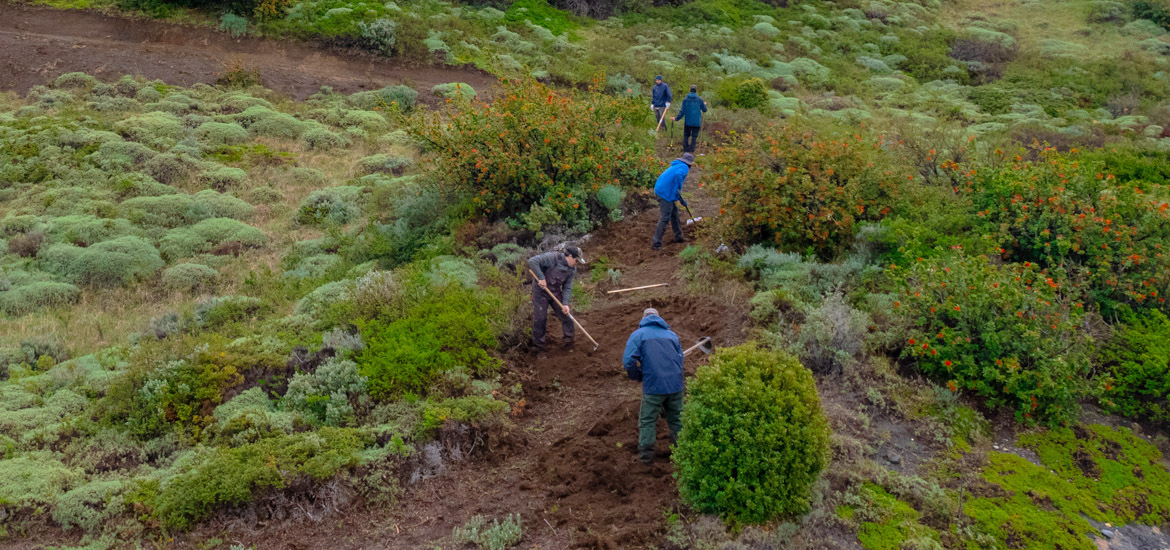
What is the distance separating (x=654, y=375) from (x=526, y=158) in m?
7.12

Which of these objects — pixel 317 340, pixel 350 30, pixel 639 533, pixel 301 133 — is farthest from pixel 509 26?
pixel 639 533

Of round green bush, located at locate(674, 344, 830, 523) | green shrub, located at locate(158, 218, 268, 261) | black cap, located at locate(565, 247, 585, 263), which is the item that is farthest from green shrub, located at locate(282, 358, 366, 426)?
green shrub, located at locate(158, 218, 268, 261)

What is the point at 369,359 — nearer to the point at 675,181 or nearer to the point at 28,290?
the point at 675,181

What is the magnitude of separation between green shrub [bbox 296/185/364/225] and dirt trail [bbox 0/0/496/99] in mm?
7658

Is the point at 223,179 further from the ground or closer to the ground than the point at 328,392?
closer to the ground

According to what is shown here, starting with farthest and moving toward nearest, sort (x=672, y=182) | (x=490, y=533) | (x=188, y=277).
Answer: (x=188, y=277)
(x=672, y=182)
(x=490, y=533)

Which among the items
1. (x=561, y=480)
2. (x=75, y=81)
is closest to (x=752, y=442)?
(x=561, y=480)

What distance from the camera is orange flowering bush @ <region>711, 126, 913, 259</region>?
35.1 ft

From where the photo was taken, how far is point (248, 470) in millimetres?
6844

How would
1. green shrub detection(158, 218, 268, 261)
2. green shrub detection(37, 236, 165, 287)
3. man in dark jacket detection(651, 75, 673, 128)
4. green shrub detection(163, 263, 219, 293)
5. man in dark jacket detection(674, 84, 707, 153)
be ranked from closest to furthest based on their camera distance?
1. green shrub detection(163, 263, 219, 293)
2. green shrub detection(37, 236, 165, 287)
3. green shrub detection(158, 218, 268, 261)
4. man in dark jacket detection(674, 84, 707, 153)
5. man in dark jacket detection(651, 75, 673, 128)

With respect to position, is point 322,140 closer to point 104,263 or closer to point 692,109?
point 104,263

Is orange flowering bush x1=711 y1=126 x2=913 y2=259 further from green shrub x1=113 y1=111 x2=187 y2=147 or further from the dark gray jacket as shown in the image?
green shrub x1=113 y1=111 x2=187 y2=147

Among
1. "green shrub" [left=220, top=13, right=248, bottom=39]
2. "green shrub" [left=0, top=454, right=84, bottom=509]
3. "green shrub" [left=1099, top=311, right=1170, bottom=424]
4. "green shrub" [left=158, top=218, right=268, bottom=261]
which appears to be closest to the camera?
"green shrub" [left=0, top=454, right=84, bottom=509]

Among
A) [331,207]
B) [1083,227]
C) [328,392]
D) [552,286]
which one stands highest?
[1083,227]
